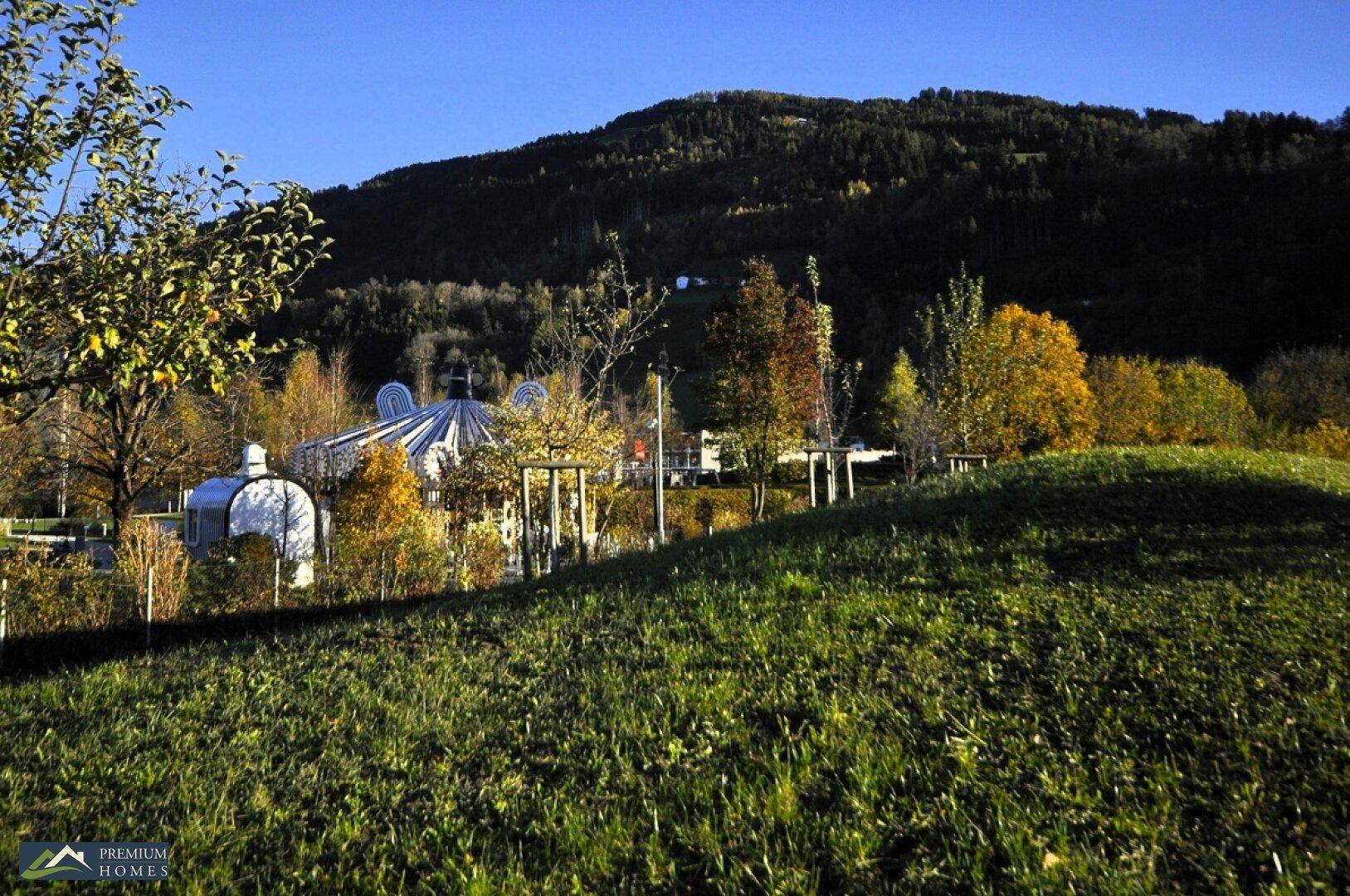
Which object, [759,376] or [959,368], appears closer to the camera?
[759,376]

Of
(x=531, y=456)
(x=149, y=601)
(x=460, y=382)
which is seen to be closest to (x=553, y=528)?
(x=149, y=601)

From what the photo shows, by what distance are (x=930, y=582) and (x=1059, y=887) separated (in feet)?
13.1

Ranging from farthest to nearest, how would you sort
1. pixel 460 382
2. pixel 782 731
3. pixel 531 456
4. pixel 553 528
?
pixel 460 382, pixel 531 456, pixel 553 528, pixel 782 731

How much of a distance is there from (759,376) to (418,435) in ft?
36.7

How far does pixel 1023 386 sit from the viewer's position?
28625mm

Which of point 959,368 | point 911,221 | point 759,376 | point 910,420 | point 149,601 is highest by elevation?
point 911,221

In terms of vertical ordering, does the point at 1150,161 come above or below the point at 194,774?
above

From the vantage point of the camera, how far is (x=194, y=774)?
523 centimetres

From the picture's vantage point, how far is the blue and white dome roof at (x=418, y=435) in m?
26.0

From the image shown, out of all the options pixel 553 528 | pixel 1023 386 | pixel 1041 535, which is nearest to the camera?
pixel 1041 535

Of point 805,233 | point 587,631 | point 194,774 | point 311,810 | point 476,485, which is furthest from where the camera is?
point 805,233

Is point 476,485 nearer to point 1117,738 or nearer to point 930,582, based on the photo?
point 930,582

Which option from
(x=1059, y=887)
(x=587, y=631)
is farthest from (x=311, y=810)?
(x=1059, y=887)

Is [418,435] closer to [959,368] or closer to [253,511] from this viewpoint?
[253,511]
